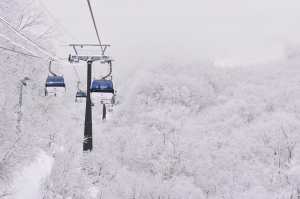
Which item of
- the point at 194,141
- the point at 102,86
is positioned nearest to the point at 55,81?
the point at 102,86

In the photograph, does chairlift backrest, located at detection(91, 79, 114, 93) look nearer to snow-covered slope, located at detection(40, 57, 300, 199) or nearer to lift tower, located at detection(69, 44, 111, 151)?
lift tower, located at detection(69, 44, 111, 151)

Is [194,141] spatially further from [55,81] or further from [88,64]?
[55,81]

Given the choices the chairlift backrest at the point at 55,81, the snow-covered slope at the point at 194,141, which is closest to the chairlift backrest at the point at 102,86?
the chairlift backrest at the point at 55,81

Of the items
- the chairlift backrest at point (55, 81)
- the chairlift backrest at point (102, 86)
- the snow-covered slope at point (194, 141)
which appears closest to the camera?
the chairlift backrest at point (102, 86)

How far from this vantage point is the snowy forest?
16.3 meters

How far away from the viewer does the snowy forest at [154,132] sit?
16297 millimetres

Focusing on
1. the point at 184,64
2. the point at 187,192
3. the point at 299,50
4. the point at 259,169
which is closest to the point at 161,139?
the point at 259,169

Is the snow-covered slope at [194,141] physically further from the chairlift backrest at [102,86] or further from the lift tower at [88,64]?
the chairlift backrest at [102,86]

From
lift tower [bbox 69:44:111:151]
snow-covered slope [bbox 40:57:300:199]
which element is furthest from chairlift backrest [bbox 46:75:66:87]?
snow-covered slope [bbox 40:57:300:199]

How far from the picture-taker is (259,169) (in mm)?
54031

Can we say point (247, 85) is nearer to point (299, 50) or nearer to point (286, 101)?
point (286, 101)

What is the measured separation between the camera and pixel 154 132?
6391cm

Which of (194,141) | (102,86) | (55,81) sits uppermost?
(55,81)

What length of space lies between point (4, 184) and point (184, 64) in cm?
9848
